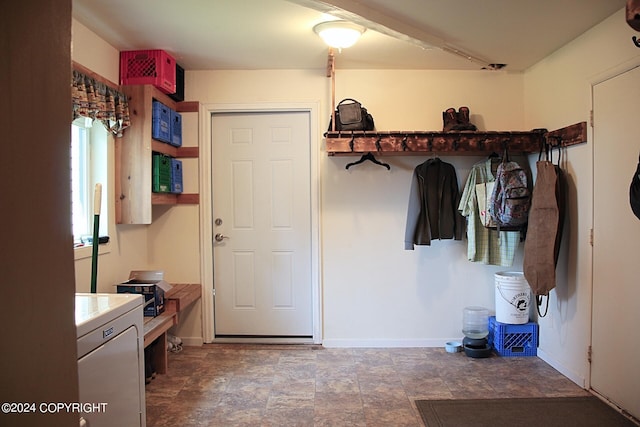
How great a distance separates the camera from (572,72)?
274 cm

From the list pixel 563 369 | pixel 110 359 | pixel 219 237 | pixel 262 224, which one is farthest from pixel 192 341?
pixel 563 369

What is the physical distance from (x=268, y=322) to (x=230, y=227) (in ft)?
3.04

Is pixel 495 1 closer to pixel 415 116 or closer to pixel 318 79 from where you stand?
pixel 415 116

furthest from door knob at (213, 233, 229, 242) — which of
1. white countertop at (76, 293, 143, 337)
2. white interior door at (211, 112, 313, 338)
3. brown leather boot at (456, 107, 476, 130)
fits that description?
brown leather boot at (456, 107, 476, 130)

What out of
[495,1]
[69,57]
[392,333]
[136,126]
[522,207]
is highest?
[495,1]

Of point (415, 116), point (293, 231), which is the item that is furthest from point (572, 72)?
point (293, 231)

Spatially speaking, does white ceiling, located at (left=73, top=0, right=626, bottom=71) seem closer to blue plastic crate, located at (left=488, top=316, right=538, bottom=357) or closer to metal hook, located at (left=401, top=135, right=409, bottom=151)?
metal hook, located at (left=401, top=135, right=409, bottom=151)

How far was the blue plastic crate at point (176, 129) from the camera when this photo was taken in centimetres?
319

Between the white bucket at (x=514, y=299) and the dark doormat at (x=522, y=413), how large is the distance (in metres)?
0.75

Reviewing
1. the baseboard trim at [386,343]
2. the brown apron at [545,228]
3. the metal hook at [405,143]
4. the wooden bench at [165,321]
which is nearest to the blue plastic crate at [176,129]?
the wooden bench at [165,321]

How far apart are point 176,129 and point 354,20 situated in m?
1.77

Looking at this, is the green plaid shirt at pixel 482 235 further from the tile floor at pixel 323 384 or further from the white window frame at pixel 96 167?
the white window frame at pixel 96 167

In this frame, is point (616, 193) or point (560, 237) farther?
point (560, 237)

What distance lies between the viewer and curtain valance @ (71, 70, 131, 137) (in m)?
2.35
